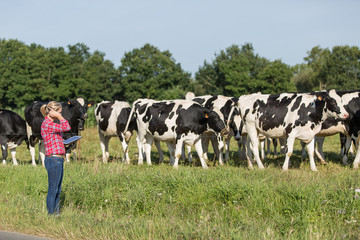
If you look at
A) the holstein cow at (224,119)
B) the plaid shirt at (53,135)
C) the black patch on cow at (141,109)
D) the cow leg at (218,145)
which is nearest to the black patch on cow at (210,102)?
the holstein cow at (224,119)

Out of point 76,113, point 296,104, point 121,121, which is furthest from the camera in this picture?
point 76,113

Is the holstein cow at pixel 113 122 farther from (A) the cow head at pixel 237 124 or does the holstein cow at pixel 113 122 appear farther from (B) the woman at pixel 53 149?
(B) the woman at pixel 53 149

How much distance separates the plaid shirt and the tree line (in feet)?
209

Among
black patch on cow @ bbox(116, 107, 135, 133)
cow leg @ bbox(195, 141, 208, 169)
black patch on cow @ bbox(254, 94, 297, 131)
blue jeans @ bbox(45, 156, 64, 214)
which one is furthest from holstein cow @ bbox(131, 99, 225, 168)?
blue jeans @ bbox(45, 156, 64, 214)

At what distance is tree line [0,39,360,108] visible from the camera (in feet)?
232

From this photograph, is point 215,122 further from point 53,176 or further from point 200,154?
point 53,176

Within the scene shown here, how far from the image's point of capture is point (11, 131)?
55.6 feet

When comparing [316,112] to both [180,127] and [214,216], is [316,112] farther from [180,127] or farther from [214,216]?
[214,216]

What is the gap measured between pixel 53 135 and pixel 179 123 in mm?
6713

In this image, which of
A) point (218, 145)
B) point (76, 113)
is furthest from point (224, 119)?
point (76, 113)

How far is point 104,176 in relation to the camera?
33.3 feet

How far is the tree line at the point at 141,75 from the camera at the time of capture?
232 ft

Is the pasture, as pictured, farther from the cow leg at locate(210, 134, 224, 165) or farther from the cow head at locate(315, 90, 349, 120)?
the cow leg at locate(210, 134, 224, 165)

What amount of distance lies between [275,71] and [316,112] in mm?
61420
